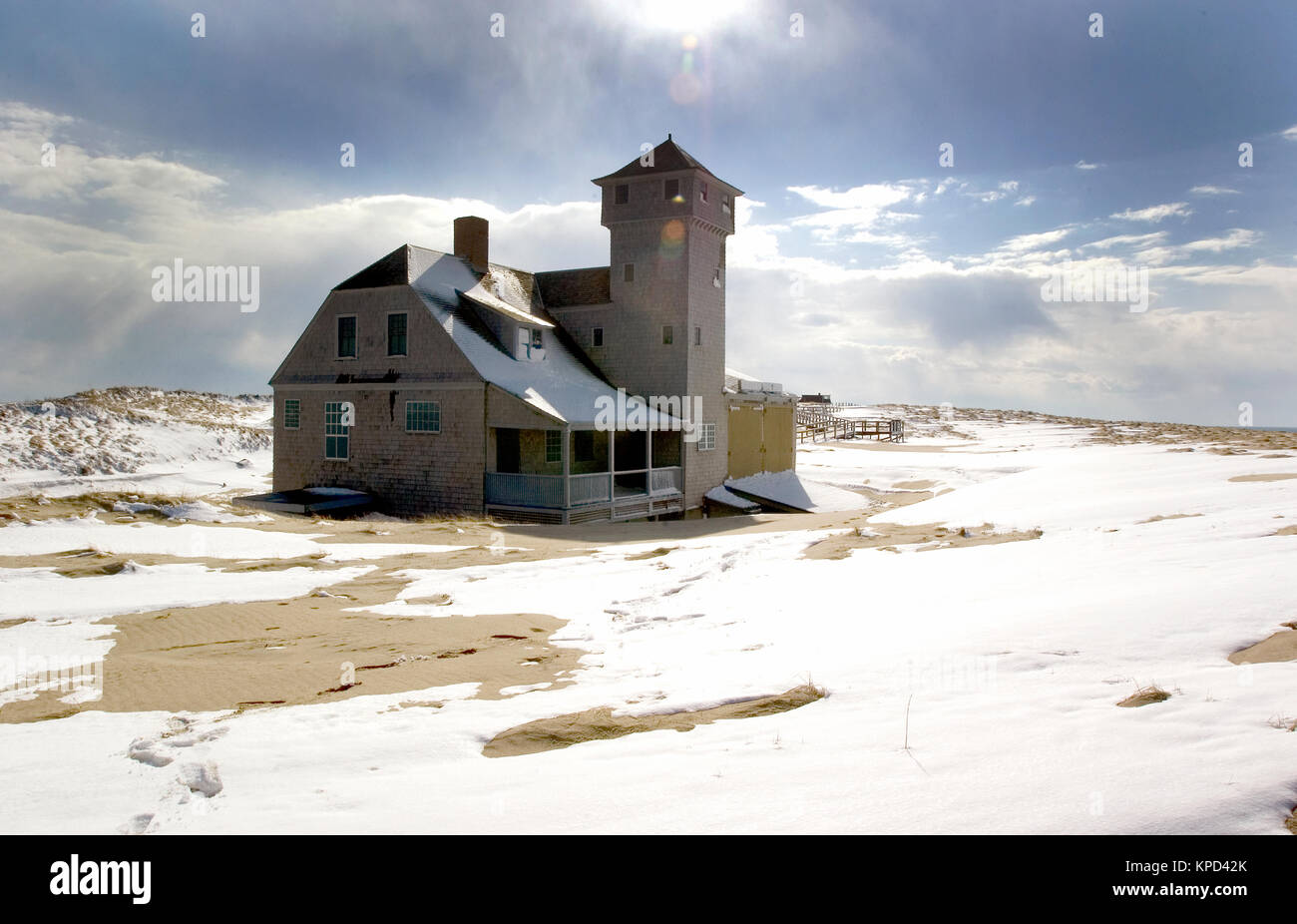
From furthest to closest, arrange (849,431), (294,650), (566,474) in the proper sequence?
(849,431) → (566,474) → (294,650)

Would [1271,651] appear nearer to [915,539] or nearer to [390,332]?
[915,539]

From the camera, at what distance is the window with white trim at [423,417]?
2470cm

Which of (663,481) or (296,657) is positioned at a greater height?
(663,481)

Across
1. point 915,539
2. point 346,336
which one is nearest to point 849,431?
point 346,336

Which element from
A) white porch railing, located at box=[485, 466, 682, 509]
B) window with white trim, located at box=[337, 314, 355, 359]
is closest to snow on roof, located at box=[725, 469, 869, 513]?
white porch railing, located at box=[485, 466, 682, 509]

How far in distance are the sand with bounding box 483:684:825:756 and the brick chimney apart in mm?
25618

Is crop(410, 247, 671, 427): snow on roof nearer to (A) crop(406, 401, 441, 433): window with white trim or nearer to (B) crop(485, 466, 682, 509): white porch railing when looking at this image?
(B) crop(485, 466, 682, 509): white porch railing

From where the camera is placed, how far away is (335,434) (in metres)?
26.9

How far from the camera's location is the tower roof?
27.8 m

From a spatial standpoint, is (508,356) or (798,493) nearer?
(508,356)

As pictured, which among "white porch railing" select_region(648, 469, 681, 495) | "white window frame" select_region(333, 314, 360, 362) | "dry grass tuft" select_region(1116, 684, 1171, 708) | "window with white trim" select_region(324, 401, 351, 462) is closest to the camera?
"dry grass tuft" select_region(1116, 684, 1171, 708)

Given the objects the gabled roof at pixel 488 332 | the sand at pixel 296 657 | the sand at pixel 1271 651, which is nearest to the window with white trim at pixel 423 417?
the gabled roof at pixel 488 332

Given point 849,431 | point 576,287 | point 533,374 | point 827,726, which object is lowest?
point 827,726

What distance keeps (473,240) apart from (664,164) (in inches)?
289
